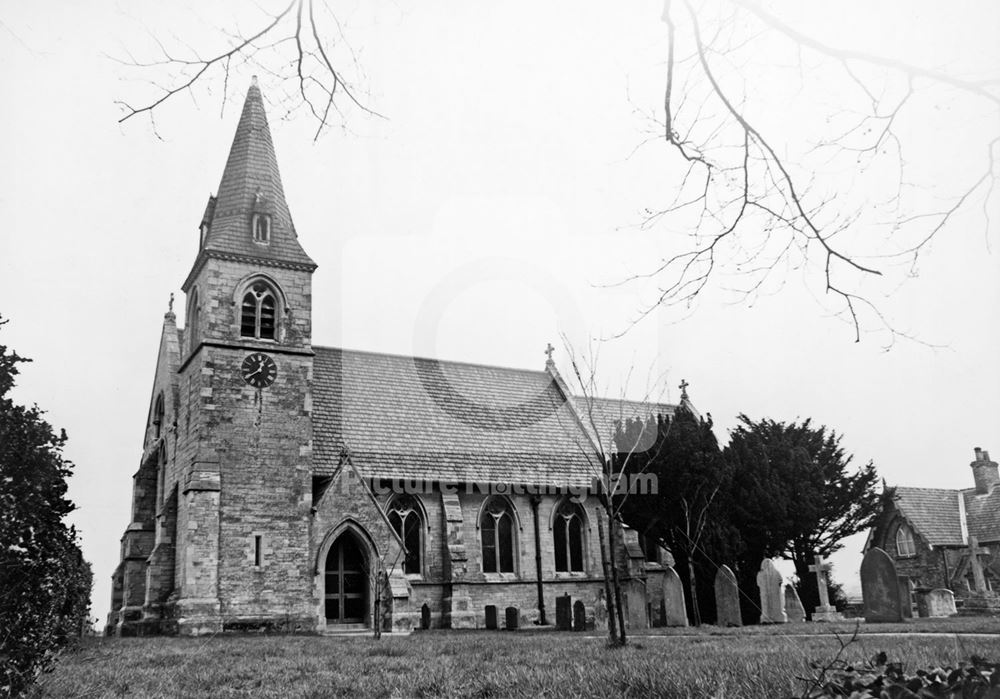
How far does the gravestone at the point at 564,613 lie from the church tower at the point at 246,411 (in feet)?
26.6

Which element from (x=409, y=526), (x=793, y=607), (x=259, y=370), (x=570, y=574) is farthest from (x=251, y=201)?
(x=793, y=607)

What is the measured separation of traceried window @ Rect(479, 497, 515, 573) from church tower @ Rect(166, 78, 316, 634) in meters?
7.52

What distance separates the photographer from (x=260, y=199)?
91.1ft

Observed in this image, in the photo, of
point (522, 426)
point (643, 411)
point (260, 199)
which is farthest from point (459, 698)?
point (643, 411)

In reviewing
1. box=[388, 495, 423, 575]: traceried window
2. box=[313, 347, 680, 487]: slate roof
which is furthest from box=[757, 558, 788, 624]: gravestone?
box=[388, 495, 423, 575]: traceried window

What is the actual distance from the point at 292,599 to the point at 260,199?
12.7 metres

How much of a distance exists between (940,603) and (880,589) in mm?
9261

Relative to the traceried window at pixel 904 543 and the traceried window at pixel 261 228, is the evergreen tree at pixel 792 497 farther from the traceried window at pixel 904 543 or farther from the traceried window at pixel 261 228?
the traceried window at pixel 261 228

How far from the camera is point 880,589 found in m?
19.2

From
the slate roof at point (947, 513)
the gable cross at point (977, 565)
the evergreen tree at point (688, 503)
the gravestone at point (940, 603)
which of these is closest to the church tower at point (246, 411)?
the evergreen tree at point (688, 503)

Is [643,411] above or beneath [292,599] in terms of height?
above

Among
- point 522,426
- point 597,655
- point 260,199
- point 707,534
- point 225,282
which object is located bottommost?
point 597,655

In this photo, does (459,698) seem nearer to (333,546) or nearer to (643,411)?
(333,546)

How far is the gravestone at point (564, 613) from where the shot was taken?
27.0 m
